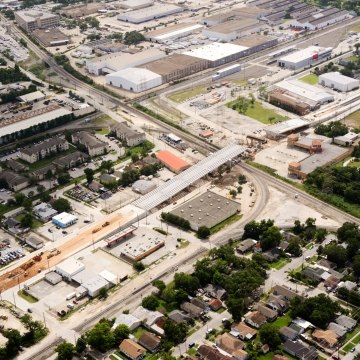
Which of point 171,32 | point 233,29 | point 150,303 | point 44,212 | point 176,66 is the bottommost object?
point 44,212

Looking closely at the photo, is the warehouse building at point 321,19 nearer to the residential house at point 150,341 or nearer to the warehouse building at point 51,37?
the warehouse building at point 51,37

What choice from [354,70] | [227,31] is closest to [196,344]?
[354,70]

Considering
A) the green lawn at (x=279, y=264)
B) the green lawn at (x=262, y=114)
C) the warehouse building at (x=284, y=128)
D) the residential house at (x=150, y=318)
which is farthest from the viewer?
the green lawn at (x=262, y=114)

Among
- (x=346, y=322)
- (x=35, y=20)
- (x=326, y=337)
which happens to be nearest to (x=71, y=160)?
(x=346, y=322)

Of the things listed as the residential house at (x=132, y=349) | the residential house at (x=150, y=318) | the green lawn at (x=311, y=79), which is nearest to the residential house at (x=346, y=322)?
the residential house at (x=150, y=318)

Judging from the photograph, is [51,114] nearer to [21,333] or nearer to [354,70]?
[21,333]

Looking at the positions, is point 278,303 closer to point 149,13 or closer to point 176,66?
point 176,66
